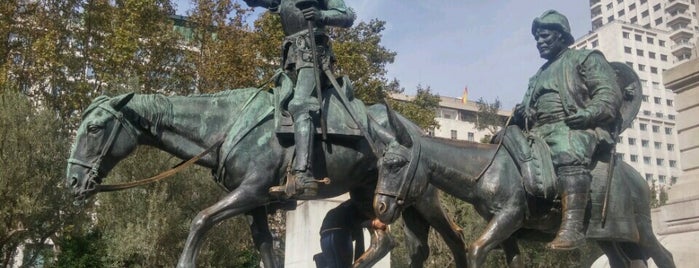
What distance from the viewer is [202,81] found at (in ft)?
87.8

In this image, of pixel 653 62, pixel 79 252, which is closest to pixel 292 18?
pixel 79 252

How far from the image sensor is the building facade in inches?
4023

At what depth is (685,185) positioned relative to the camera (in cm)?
1056

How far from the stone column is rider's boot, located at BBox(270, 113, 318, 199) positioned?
5.91m

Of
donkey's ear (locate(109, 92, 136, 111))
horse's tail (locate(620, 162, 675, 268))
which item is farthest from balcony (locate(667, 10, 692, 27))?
donkey's ear (locate(109, 92, 136, 111))

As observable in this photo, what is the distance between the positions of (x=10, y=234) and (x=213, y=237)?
6.39 m

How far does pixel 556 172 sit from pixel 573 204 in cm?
37

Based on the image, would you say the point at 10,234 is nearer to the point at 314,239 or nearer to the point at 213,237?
the point at 213,237

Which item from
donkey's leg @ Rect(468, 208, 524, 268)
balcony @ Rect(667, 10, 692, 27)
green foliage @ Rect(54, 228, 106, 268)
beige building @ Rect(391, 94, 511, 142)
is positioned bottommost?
green foliage @ Rect(54, 228, 106, 268)

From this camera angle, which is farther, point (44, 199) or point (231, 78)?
point (231, 78)

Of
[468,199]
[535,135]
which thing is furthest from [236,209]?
[535,135]

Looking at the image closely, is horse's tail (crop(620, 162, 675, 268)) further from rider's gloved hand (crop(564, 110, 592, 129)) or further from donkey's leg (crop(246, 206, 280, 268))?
donkey's leg (crop(246, 206, 280, 268))

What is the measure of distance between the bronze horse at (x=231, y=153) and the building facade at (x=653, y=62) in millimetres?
101418

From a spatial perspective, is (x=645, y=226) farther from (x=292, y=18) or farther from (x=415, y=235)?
(x=292, y=18)
